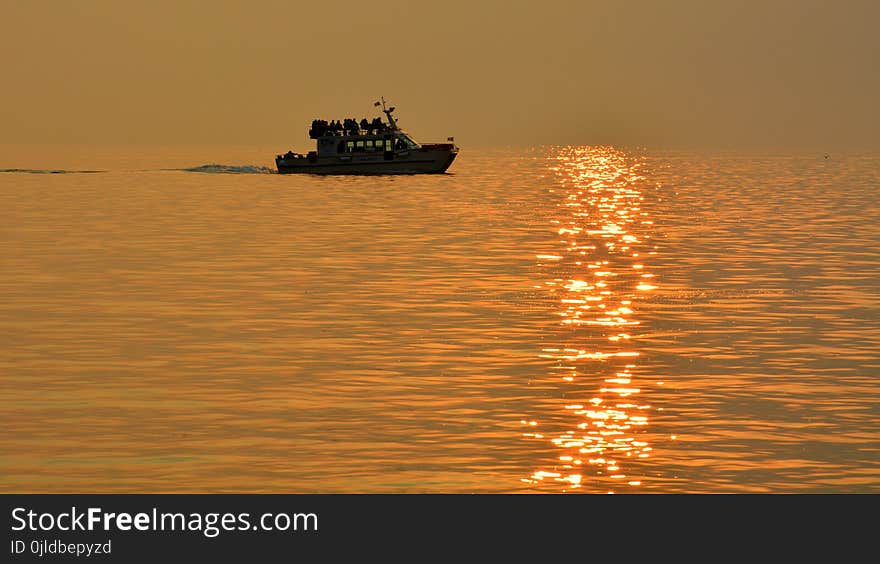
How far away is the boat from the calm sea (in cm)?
6878

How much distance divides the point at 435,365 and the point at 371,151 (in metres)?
110

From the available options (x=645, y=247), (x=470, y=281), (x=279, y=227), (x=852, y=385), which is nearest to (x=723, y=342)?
(x=852, y=385)

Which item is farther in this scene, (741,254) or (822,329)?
(741,254)

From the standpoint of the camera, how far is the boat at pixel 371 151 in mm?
137250

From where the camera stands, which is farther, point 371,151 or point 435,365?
point 371,151

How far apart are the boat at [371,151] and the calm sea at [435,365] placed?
226 feet

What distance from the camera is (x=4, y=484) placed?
20734mm

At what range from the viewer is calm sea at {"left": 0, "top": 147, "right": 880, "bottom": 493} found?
71.6 ft

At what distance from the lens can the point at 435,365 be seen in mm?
30578

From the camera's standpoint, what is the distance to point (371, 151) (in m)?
140

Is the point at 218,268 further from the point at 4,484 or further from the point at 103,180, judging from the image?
the point at 103,180

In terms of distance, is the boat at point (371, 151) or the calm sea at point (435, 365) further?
the boat at point (371, 151)

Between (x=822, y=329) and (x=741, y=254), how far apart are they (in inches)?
1010

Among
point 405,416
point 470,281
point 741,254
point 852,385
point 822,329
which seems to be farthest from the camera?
point 741,254
